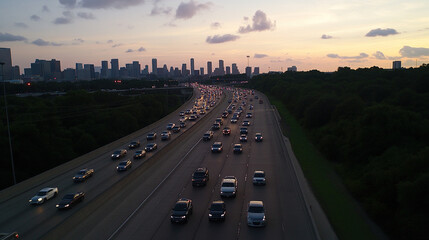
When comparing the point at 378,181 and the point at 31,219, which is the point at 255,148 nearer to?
the point at 378,181

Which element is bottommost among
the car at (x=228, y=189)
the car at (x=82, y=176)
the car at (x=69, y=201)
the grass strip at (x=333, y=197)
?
the grass strip at (x=333, y=197)

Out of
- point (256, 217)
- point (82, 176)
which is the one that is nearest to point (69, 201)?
point (82, 176)

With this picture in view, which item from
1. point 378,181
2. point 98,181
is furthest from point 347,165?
point 98,181

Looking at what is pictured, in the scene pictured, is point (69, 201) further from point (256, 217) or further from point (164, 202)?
point (256, 217)

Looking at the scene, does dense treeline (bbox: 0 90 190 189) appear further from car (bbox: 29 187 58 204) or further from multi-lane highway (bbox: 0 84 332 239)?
car (bbox: 29 187 58 204)

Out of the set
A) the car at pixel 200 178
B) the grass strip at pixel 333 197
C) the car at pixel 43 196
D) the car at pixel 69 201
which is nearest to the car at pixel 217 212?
the grass strip at pixel 333 197

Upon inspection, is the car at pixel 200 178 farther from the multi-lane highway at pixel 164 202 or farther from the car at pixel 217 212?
the car at pixel 217 212
